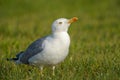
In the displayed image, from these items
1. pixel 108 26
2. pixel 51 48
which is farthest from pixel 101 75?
pixel 108 26

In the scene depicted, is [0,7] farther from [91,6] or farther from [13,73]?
[13,73]

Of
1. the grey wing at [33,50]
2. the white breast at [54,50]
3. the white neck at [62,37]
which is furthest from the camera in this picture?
the grey wing at [33,50]

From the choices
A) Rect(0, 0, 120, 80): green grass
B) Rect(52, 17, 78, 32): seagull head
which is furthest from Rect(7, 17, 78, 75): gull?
Rect(0, 0, 120, 80): green grass

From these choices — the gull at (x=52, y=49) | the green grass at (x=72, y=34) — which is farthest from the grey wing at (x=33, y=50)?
the green grass at (x=72, y=34)

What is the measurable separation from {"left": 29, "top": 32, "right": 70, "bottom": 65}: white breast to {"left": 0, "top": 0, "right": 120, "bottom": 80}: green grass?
0.65 ft

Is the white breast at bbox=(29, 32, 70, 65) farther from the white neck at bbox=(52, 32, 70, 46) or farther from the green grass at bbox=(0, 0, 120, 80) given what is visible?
the green grass at bbox=(0, 0, 120, 80)

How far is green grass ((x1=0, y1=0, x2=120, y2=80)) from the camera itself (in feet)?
26.2

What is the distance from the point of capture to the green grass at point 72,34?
797cm

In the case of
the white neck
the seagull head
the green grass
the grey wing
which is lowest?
the green grass

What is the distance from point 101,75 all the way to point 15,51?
3174 millimetres

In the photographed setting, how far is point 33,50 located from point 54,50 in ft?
1.78

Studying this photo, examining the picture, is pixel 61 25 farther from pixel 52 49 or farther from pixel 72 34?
A: pixel 72 34

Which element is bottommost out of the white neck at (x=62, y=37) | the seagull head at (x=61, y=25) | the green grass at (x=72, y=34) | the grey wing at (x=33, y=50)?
the green grass at (x=72, y=34)

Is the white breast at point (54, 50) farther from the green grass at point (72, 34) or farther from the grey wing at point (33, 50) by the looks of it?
the green grass at point (72, 34)
